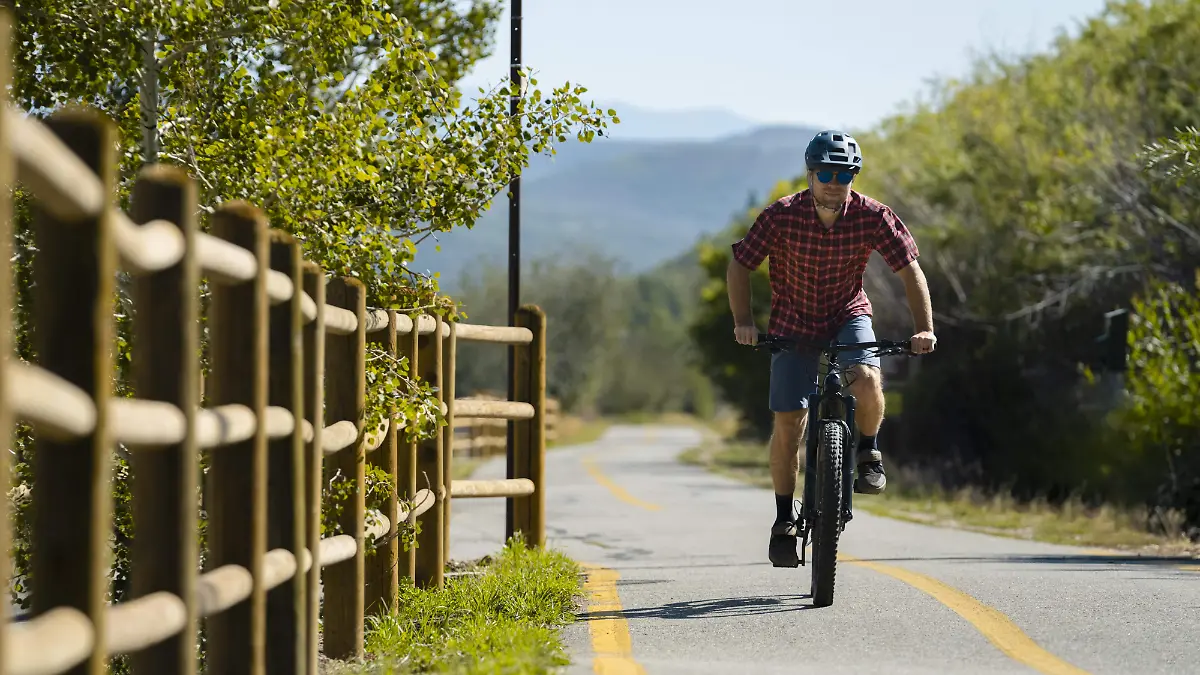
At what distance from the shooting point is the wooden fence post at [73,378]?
3.14 m

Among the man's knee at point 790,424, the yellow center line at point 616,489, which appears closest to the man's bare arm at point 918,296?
the man's knee at point 790,424

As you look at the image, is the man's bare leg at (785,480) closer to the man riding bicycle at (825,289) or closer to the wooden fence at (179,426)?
the man riding bicycle at (825,289)

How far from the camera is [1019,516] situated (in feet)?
58.8

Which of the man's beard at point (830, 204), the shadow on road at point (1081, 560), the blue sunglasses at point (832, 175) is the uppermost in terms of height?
the blue sunglasses at point (832, 175)

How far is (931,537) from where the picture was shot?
13.8m

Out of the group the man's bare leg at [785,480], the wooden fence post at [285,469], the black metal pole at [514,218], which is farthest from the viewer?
the black metal pole at [514,218]

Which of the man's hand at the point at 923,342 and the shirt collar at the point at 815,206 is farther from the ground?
the shirt collar at the point at 815,206

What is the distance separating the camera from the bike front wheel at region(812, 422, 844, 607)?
281 inches

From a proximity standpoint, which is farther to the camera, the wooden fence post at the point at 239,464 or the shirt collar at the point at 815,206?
the shirt collar at the point at 815,206

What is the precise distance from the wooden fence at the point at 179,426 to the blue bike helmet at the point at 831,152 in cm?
209

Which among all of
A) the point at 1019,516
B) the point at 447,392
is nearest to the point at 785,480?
the point at 447,392

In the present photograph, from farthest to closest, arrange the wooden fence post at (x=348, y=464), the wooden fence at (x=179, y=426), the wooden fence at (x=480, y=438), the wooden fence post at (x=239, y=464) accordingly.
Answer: the wooden fence at (x=480, y=438), the wooden fence post at (x=348, y=464), the wooden fence post at (x=239, y=464), the wooden fence at (x=179, y=426)

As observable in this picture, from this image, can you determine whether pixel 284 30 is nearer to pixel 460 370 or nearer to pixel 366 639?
pixel 366 639

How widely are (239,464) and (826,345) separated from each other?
364 cm
